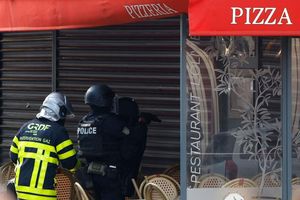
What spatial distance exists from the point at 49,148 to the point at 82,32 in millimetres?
3323

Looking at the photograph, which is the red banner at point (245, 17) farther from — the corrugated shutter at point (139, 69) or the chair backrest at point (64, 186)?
the corrugated shutter at point (139, 69)

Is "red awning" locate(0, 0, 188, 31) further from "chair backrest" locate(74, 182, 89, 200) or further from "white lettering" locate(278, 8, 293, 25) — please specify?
"chair backrest" locate(74, 182, 89, 200)

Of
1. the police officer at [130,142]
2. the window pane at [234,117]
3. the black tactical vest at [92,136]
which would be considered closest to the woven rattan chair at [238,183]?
the window pane at [234,117]

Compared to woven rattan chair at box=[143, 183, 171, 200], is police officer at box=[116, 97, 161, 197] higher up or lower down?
higher up

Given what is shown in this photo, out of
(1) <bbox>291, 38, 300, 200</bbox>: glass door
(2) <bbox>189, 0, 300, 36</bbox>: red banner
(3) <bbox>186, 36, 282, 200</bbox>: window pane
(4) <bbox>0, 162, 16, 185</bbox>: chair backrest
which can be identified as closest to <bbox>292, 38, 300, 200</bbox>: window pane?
(1) <bbox>291, 38, 300, 200</bbox>: glass door

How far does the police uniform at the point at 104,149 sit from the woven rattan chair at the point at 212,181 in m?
1.13

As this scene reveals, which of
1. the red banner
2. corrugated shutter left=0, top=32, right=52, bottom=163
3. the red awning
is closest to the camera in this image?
the red banner

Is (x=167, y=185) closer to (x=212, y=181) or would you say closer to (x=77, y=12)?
(x=212, y=181)

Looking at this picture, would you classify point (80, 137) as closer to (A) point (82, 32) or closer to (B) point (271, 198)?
(B) point (271, 198)

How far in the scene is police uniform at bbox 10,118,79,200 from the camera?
6.79 m

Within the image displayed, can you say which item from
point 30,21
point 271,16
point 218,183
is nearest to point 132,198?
point 218,183

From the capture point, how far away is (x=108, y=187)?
7.27 metres

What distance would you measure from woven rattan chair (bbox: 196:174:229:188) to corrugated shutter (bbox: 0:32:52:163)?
427 centimetres

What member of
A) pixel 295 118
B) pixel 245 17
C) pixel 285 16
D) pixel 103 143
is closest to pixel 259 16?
pixel 245 17
